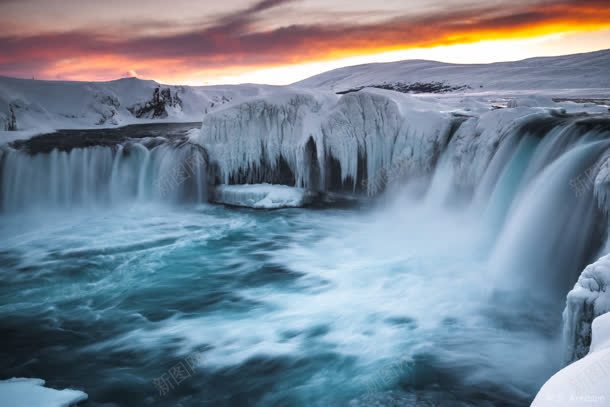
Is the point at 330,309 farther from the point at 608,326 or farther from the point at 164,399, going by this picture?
the point at 608,326

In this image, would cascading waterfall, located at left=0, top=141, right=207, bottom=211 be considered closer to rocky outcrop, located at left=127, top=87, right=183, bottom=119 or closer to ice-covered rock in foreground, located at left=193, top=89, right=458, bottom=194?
ice-covered rock in foreground, located at left=193, top=89, right=458, bottom=194

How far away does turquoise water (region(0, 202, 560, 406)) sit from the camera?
4090 millimetres

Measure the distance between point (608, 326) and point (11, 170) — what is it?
12356mm

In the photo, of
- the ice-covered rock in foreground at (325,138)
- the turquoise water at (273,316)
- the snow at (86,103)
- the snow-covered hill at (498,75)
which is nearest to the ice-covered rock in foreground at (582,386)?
A: the turquoise water at (273,316)

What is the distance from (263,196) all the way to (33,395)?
694 centimetres

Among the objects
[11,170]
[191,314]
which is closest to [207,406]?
[191,314]

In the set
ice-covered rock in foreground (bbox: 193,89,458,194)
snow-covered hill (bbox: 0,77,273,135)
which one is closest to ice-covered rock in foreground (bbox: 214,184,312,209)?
ice-covered rock in foreground (bbox: 193,89,458,194)

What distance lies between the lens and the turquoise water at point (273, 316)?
409cm

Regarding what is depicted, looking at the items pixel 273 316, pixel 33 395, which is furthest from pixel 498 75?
pixel 33 395

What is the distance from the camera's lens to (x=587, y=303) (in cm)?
254

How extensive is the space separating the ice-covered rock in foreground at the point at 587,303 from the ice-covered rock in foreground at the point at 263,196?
777cm

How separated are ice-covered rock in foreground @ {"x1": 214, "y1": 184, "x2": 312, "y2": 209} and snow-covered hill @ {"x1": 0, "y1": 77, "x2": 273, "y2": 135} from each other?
434 inches

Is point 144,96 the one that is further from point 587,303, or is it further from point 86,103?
point 587,303

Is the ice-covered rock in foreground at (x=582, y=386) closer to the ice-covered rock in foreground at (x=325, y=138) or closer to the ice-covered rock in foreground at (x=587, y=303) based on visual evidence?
the ice-covered rock in foreground at (x=587, y=303)
